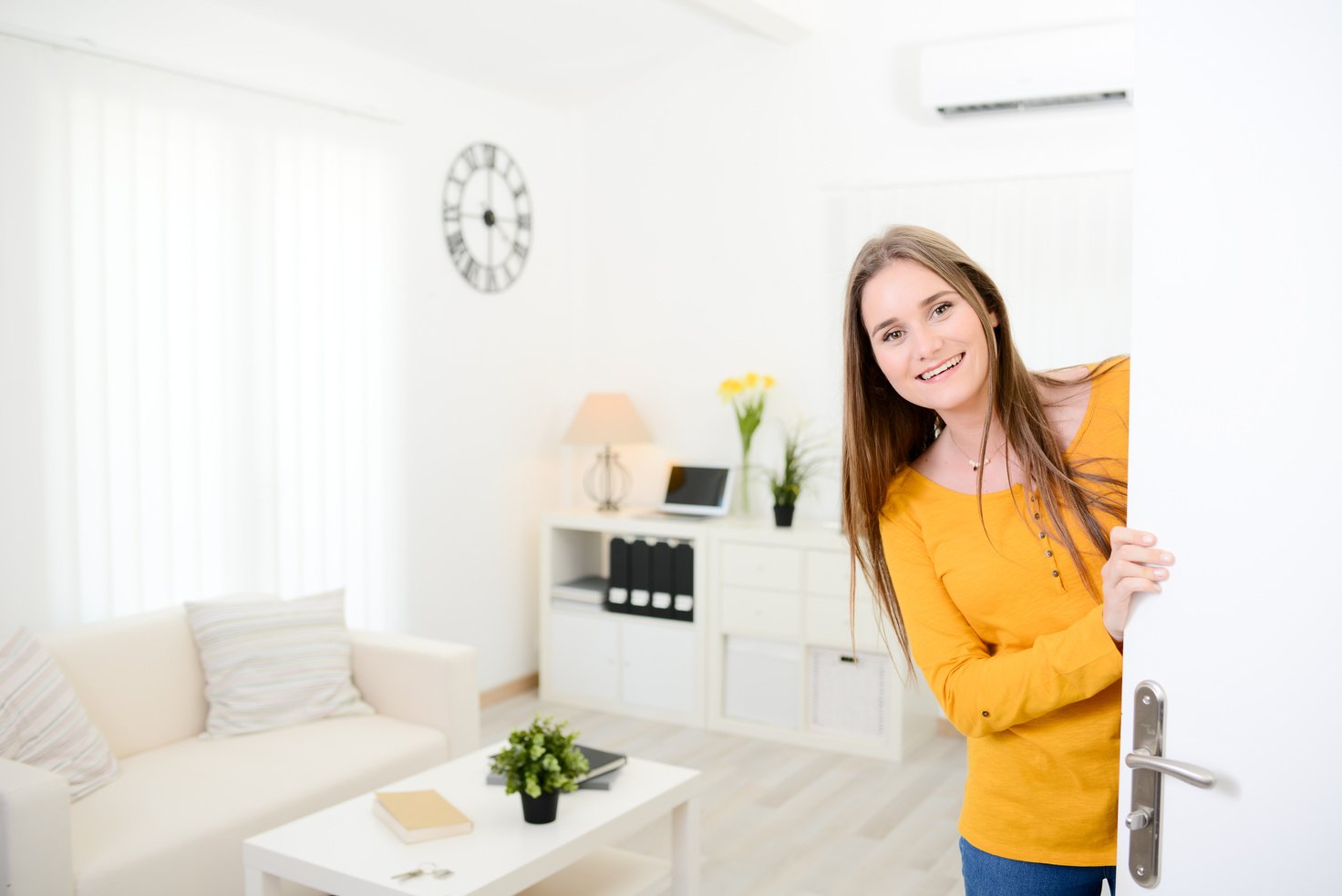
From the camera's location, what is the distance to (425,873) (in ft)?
7.14

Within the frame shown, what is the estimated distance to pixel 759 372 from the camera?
4699mm

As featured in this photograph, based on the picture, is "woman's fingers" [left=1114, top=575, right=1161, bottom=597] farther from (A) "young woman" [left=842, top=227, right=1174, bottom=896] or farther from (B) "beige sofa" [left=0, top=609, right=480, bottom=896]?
(B) "beige sofa" [left=0, top=609, right=480, bottom=896]

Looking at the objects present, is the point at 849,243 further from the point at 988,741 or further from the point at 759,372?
the point at 988,741

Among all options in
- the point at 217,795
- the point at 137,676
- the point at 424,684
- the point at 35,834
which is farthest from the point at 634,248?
the point at 35,834

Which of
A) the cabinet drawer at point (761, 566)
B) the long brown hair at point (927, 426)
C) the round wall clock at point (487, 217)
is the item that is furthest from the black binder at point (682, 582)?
the long brown hair at point (927, 426)

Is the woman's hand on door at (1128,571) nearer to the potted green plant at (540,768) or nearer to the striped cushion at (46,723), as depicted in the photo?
the potted green plant at (540,768)

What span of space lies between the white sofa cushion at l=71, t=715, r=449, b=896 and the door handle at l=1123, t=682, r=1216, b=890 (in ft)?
6.78

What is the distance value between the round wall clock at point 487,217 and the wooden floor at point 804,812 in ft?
5.99

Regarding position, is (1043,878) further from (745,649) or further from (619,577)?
(619,577)

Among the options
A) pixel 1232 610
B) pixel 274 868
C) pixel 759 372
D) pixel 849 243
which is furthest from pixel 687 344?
pixel 1232 610

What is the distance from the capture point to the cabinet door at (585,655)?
4.60m

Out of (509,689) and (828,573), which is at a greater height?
(828,573)

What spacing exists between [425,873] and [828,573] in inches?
88.1

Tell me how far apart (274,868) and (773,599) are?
230 centimetres
